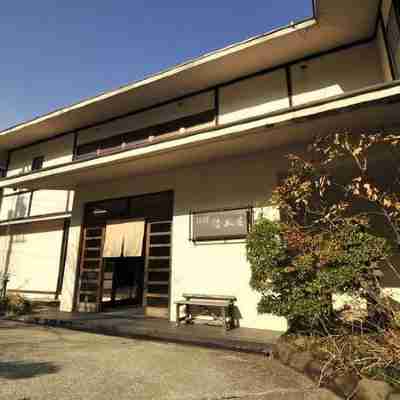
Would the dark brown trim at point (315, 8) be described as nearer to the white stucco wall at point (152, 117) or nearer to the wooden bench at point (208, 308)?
the white stucco wall at point (152, 117)

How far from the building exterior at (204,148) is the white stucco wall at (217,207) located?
2 centimetres

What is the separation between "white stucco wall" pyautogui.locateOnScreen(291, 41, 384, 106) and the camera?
591 centimetres

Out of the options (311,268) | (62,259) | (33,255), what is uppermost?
(33,255)

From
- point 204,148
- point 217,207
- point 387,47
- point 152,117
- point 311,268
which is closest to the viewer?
point 311,268

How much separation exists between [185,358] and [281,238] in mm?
2245

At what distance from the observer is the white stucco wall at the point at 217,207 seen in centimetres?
587

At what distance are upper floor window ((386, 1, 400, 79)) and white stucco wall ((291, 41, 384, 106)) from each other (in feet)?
2.53

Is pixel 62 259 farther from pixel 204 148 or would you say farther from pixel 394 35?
pixel 394 35

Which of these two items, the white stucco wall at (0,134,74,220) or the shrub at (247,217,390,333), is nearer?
the shrub at (247,217,390,333)

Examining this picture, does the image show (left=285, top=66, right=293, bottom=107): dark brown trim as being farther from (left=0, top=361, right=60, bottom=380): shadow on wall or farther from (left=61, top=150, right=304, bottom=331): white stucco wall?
(left=0, top=361, right=60, bottom=380): shadow on wall

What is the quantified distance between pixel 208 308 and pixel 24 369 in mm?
3618

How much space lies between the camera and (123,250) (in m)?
7.62

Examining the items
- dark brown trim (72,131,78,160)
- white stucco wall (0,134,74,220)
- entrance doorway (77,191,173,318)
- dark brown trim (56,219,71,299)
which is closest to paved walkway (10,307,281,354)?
entrance doorway (77,191,173,318)

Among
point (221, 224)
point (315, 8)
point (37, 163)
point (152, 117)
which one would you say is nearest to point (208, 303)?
point (221, 224)
